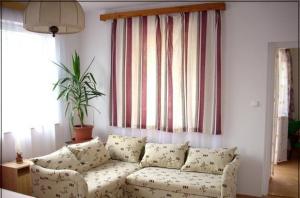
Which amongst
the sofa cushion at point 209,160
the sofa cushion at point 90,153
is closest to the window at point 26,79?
the sofa cushion at point 90,153

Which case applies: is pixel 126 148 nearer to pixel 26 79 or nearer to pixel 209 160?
pixel 209 160

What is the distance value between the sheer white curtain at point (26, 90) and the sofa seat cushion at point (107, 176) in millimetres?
1060

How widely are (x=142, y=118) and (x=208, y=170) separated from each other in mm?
1309

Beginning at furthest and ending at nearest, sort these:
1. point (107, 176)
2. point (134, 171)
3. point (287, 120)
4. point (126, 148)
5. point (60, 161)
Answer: point (287, 120)
point (126, 148)
point (134, 171)
point (107, 176)
point (60, 161)

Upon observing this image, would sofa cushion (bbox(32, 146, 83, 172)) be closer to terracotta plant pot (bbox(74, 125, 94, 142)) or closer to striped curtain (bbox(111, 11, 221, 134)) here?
terracotta plant pot (bbox(74, 125, 94, 142))

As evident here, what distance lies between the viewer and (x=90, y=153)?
3490mm

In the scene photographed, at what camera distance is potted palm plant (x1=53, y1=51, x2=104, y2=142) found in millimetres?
4109

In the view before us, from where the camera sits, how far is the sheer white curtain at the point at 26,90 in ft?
11.3

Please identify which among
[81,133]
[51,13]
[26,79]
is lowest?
[81,133]

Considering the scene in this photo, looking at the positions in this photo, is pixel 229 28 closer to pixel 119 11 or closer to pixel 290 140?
pixel 119 11

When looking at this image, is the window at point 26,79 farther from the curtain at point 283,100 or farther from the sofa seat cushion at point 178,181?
the curtain at point 283,100

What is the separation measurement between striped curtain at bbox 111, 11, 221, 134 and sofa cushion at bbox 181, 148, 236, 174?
400mm

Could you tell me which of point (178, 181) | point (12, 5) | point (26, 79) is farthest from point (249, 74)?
point (12, 5)

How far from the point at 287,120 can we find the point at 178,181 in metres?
3.09
